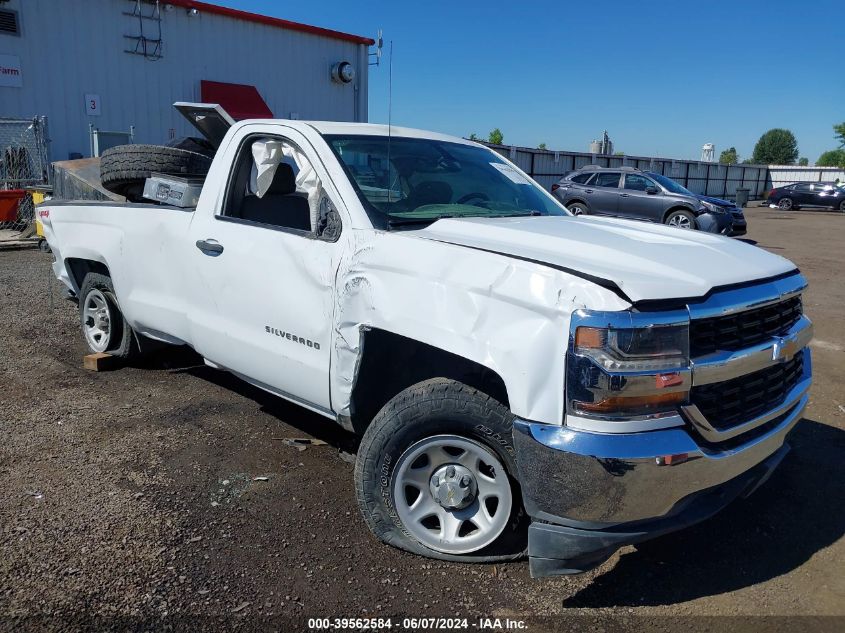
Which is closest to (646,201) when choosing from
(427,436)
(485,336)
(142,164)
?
(142,164)

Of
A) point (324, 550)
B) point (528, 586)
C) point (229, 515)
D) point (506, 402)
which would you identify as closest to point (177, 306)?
point (229, 515)

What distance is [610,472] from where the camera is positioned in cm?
233

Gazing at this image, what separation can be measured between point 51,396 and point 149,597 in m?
2.73

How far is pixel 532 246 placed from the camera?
9.30 feet

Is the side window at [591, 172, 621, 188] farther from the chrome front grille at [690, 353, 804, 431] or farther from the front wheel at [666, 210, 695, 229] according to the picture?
the chrome front grille at [690, 353, 804, 431]

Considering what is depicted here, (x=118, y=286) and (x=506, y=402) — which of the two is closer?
(x=506, y=402)

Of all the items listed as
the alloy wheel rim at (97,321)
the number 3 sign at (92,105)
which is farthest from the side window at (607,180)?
the alloy wheel rim at (97,321)

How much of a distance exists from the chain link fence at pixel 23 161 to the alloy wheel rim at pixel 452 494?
13.0 meters

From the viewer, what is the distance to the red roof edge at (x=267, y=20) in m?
17.4

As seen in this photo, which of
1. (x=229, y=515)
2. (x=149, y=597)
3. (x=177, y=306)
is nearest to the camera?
(x=149, y=597)

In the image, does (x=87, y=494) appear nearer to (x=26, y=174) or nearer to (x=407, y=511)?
(x=407, y=511)

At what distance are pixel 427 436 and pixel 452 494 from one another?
0.27 meters

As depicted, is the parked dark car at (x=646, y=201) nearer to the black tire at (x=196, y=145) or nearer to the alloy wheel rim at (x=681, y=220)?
the alloy wheel rim at (x=681, y=220)

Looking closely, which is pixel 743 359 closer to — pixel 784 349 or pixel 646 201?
pixel 784 349
